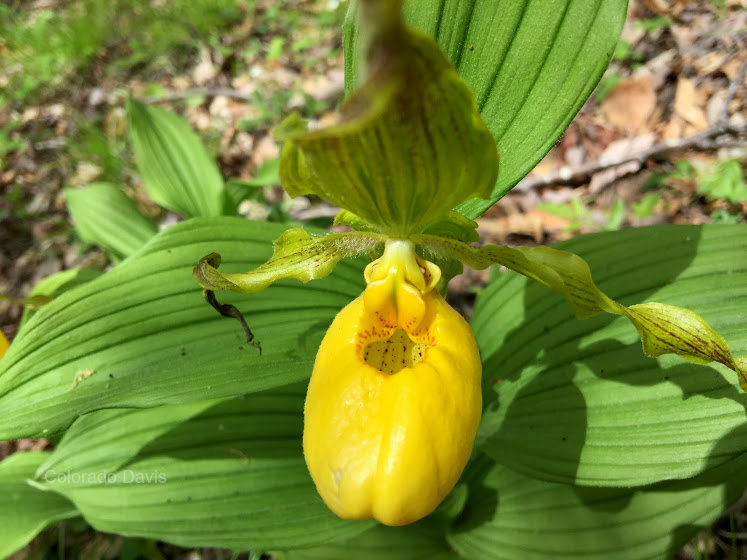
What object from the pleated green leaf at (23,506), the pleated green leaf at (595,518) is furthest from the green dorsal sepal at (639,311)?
the pleated green leaf at (23,506)

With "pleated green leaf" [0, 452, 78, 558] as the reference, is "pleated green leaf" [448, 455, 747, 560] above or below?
above

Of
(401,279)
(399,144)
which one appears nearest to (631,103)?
(401,279)

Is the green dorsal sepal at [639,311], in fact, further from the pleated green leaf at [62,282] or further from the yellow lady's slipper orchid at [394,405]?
the pleated green leaf at [62,282]

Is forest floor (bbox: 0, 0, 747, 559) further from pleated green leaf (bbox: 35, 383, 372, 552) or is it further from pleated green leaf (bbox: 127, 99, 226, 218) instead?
pleated green leaf (bbox: 35, 383, 372, 552)

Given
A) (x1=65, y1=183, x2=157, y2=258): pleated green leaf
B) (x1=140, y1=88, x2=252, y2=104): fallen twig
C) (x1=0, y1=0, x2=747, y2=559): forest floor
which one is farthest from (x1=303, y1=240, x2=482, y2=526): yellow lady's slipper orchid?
(x1=140, y1=88, x2=252, y2=104): fallen twig

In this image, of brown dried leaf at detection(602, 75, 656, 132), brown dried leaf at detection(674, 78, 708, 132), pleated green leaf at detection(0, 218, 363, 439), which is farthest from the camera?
brown dried leaf at detection(602, 75, 656, 132)

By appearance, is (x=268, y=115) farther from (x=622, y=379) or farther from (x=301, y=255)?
(x=622, y=379)
